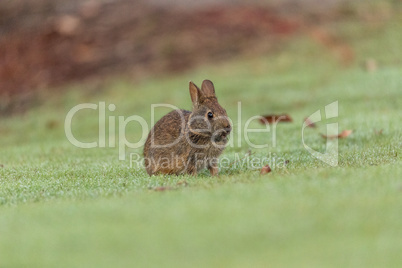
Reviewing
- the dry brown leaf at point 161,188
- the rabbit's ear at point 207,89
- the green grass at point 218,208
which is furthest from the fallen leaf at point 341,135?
the dry brown leaf at point 161,188

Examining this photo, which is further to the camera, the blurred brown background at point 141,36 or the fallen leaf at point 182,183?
the blurred brown background at point 141,36

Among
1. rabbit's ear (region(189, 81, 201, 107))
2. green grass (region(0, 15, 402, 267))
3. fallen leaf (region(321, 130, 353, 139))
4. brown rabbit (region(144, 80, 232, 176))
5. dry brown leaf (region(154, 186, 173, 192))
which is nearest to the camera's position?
green grass (region(0, 15, 402, 267))

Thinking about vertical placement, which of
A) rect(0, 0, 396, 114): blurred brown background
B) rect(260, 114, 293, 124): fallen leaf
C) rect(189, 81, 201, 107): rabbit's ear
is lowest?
rect(260, 114, 293, 124): fallen leaf

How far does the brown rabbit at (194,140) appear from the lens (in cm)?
723

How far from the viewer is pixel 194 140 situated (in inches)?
289

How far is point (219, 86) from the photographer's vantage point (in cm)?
1638

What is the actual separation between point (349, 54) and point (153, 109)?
6.17 m

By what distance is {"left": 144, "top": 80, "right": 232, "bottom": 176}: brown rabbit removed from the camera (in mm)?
7234

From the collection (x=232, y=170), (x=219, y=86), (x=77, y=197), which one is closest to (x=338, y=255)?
(x=77, y=197)

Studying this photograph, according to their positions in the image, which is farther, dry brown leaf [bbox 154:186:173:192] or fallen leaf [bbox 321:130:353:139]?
fallen leaf [bbox 321:130:353:139]

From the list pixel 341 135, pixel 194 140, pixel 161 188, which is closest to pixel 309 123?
pixel 341 135

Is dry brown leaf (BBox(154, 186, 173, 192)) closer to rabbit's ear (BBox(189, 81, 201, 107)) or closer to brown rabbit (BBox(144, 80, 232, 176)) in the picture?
brown rabbit (BBox(144, 80, 232, 176))

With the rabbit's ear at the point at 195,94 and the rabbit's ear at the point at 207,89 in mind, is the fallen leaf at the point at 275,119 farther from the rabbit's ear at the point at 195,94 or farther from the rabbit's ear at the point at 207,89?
the rabbit's ear at the point at 195,94

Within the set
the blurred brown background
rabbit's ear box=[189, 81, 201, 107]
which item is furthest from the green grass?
the blurred brown background
